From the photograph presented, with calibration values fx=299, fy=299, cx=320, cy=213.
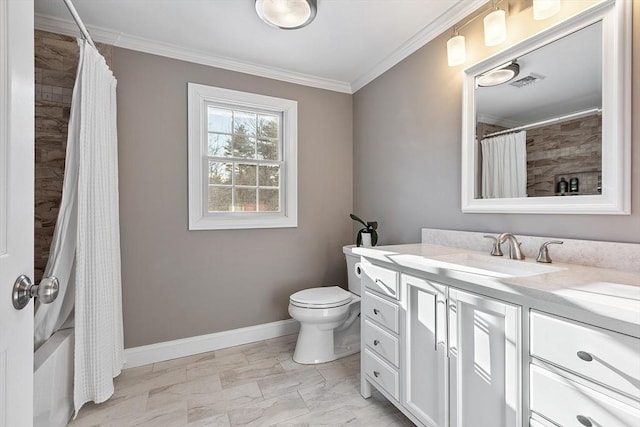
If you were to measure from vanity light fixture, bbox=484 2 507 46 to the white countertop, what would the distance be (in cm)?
114

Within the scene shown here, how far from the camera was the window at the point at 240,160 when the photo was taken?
244cm

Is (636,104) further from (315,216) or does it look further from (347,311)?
(315,216)

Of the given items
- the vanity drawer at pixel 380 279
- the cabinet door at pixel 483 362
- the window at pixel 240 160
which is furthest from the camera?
the window at pixel 240 160

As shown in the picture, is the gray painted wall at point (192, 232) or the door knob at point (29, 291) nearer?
the door knob at point (29, 291)

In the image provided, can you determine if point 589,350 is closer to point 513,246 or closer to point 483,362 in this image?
point 483,362

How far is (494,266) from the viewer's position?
1.49 m

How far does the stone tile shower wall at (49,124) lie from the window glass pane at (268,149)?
1372 mm

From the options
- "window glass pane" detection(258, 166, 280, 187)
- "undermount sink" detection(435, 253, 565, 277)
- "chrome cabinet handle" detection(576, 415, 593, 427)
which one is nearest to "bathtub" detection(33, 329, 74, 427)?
"window glass pane" detection(258, 166, 280, 187)

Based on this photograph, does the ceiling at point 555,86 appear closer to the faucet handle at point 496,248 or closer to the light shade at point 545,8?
the light shade at point 545,8

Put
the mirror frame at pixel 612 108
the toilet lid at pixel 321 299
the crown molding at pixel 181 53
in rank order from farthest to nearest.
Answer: the toilet lid at pixel 321 299 → the crown molding at pixel 181 53 → the mirror frame at pixel 612 108

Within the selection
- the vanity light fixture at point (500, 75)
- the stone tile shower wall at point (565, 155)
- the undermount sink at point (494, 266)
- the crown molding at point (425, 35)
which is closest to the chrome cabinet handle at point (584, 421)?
the undermount sink at point (494, 266)

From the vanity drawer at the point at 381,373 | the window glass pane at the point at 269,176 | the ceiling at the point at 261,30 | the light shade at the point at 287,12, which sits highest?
the ceiling at the point at 261,30

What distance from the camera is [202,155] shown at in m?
2.48

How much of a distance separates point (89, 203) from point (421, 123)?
7.19 ft
